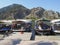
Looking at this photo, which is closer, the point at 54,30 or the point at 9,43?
the point at 9,43

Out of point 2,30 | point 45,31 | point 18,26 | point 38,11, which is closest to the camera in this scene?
point 45,31

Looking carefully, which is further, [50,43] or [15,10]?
[15,10]

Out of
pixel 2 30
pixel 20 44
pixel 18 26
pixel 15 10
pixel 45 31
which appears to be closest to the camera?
pixel 20 44

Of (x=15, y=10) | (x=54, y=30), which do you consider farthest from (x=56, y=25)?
(x=15, y=10)

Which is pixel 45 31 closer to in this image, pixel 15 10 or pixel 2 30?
pixel 2 30

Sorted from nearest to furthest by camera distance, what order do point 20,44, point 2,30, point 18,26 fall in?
point 20,44 < point 2,30 < point 18,26

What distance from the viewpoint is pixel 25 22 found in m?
22.8

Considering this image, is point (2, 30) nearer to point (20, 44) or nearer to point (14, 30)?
point (14, 30)

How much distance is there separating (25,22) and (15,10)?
341ft

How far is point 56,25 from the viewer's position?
18.1 m

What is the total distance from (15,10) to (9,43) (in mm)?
119171

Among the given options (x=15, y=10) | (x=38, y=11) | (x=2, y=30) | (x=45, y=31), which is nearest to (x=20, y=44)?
(x=45, y=31)

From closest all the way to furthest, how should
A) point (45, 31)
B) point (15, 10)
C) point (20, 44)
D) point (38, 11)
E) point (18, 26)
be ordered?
point (20, 44)
point (45, 31)
point (18, 26)
point (38, 11)
point (15, 10)

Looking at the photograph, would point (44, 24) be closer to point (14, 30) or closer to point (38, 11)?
point (14, 30)
